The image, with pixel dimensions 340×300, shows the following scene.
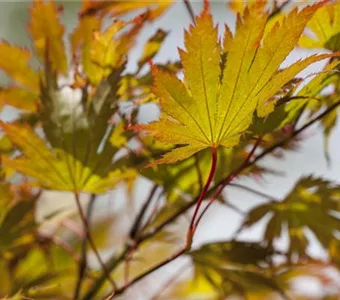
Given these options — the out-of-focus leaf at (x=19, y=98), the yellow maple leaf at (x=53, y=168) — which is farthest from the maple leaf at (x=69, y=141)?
the out-of-focus leaf at (x=19, y=98)

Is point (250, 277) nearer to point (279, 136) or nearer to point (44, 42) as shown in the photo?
point (279, 136)

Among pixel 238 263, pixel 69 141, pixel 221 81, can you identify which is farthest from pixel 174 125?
pixel 238 263

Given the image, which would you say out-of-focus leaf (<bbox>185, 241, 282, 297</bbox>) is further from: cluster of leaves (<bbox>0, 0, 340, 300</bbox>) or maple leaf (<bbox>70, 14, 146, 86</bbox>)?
maple leaf (<bbox>70, 14, 146, 86</bbox>)

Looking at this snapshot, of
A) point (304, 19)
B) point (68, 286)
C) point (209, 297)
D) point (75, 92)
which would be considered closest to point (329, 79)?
point (304, 19)

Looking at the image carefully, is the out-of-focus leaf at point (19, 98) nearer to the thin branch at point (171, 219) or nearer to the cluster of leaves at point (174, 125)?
the cluster of leaves at point (174, 125)

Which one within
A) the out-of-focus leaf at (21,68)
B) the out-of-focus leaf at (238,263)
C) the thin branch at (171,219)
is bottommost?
the out-of-focus leaf at (238,263)

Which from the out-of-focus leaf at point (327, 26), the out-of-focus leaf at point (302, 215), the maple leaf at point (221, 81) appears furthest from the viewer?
the out-of-focus leaf at point (302, 215)

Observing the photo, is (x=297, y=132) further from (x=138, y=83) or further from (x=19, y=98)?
(x=19, y=98)
